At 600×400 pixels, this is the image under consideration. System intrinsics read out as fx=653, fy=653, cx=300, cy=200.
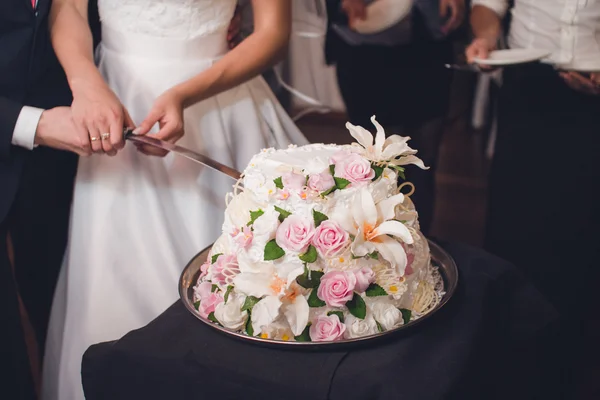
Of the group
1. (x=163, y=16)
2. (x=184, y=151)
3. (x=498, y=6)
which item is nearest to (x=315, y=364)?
(x=184, y=151)

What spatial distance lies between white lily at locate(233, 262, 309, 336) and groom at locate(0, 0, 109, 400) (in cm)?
56

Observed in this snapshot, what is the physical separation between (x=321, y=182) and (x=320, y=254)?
4.0 inches

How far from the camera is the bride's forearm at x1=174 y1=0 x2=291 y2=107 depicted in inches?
56.5

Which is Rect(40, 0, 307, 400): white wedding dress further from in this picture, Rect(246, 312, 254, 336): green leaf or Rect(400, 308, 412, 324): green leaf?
Rect(400, 308, 412, 324): green leaf

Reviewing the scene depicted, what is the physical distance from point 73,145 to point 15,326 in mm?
540

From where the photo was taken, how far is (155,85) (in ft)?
4.93

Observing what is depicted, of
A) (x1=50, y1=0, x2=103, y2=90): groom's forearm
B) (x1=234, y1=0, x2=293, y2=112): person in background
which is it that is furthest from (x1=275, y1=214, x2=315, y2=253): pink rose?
(x1=234, y1=0, x2=293, y2=112): person in background

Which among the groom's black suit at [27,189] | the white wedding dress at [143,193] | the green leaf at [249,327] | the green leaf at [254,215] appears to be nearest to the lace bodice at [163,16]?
the white wedding dress at [143,193]

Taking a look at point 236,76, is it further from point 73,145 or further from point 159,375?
point 159,375

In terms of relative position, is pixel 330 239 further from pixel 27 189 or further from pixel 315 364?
pixel 27 189

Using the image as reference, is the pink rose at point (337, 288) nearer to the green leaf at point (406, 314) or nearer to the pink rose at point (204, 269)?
the green leaf at point (406, 314)

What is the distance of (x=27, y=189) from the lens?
1.61 m

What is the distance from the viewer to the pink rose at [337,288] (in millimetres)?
894

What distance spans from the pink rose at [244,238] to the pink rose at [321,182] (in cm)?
11
